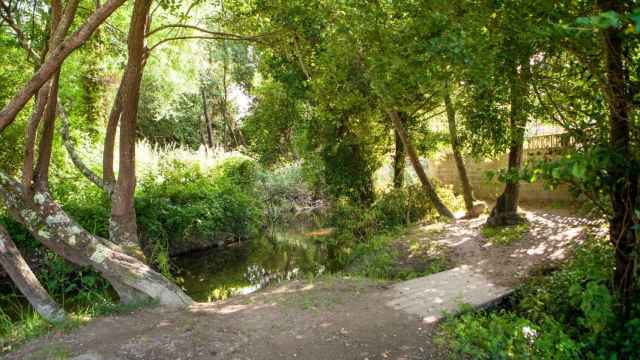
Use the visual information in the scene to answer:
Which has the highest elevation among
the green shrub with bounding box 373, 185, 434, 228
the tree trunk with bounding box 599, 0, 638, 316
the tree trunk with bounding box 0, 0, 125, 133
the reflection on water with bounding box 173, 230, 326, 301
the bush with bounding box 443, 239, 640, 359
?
the tree trunk with bounding box 0, 0, 125, 133

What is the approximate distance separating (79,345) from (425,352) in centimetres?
325

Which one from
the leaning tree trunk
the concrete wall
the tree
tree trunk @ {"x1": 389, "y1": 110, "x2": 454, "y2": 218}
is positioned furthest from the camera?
the concrete wall

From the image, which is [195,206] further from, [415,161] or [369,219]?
[415,161]

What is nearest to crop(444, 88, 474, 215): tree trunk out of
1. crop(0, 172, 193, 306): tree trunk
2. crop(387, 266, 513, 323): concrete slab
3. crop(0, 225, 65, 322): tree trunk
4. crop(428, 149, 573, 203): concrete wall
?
crop(428, 149, 573, 203): concrete wall

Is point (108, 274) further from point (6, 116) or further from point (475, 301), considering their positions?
point (475, 301)

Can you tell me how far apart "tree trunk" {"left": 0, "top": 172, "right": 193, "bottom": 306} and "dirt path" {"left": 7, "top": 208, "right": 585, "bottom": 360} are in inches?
12.5

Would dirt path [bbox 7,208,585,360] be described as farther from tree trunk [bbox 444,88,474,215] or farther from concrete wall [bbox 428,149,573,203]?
concrete wall [bbox 428,149,573,203]

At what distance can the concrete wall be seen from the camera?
11.8m

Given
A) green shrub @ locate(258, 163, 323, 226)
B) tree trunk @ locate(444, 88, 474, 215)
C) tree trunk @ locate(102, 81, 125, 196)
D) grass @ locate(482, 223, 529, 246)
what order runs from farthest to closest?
green shrub @ locate(258, 163, 323, 226)
tree trunk @ locate(444, 88, 474, 215)
grass @ locate(482, 223, 529, 246)
tree trunk @ locate(102, 81, 125, 196)

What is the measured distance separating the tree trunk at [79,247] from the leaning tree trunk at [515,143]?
4184mm

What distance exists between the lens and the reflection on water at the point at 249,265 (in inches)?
344

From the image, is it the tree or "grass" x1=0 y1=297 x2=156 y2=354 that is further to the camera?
the tree

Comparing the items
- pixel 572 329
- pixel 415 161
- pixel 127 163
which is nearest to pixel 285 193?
pixel 415 161

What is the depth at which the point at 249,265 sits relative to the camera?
1031 cm
